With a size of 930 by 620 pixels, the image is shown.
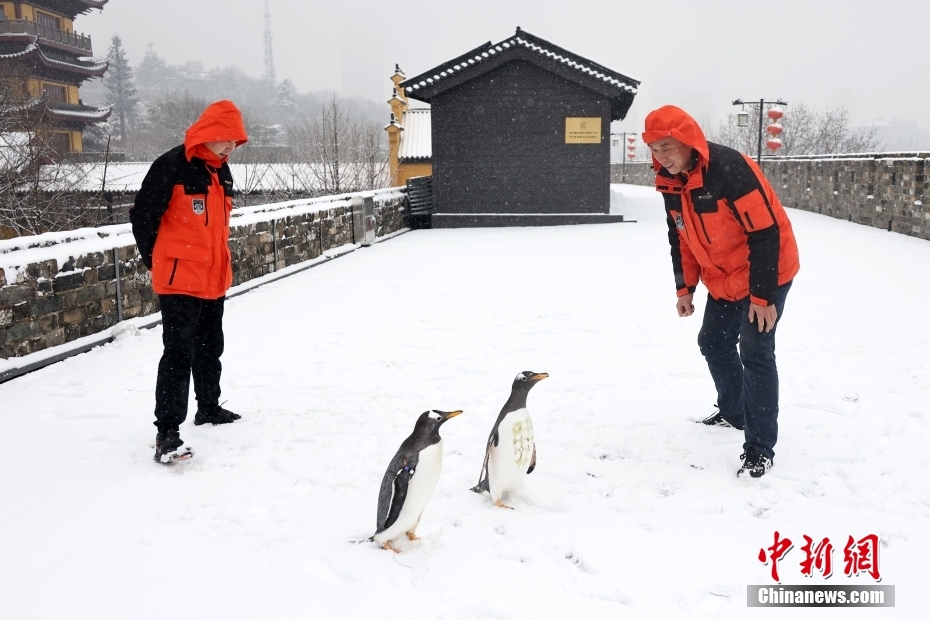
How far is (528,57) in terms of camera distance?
18.2m

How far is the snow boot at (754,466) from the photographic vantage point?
3680 millimetres

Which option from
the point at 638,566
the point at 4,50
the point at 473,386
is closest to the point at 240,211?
the point at 473,386

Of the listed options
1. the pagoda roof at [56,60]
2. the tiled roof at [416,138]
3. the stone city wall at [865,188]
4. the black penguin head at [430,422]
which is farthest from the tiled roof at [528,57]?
the pagoda roof at [56,60]

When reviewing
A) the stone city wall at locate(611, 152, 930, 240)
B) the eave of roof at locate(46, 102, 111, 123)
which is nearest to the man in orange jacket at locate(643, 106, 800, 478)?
the stone city wall at locate(611, 152, 930, 240)

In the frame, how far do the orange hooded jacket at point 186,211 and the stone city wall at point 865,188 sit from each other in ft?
45.8

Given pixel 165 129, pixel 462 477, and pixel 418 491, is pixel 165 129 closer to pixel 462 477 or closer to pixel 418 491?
pixel 462 477

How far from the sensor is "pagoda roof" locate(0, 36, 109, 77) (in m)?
36.5

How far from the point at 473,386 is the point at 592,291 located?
4.19 meters

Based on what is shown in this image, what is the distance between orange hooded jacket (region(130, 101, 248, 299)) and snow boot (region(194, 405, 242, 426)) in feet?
2.71

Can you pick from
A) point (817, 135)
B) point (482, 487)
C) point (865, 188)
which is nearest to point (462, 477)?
point (482, 487)

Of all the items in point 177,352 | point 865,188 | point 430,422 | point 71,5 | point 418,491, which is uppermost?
point 71,5

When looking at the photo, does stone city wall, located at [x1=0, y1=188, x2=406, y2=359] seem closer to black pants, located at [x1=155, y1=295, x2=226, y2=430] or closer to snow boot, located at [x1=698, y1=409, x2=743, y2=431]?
black pants, located at [x1=155, y1=295, x2=226, y2=430]

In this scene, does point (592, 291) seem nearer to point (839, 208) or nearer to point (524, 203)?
point (524, 203)

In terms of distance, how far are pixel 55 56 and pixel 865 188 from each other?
137ft
